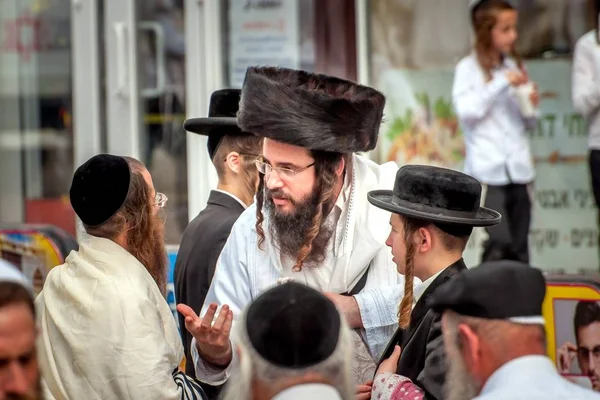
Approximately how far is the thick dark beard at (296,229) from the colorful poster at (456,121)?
4264 mm

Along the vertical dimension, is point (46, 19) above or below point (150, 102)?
above

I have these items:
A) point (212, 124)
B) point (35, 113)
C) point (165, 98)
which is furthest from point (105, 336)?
point (35, 113)

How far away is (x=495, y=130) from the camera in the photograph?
7.79m

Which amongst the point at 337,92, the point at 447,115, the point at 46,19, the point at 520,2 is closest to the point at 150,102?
the point at 46,19

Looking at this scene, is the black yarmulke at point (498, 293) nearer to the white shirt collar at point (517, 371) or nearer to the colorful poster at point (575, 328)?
the white shirt collar at point (517, 371)

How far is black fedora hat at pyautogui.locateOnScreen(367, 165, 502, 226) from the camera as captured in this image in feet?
13.3

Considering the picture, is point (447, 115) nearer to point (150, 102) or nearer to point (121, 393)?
point (150, 102)

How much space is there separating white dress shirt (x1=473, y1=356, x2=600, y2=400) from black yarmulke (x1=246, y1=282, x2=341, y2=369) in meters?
0.42

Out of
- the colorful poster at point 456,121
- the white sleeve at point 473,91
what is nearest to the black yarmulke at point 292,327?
the white sleeve at point 473,91

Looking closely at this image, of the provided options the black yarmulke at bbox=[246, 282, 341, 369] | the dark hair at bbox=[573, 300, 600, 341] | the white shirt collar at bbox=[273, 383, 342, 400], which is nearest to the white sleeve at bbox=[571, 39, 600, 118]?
the dark hair at bbox=[573, 300, 600, 341]

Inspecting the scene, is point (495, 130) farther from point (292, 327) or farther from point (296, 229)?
point (292, 327)

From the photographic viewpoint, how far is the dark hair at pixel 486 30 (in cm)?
772

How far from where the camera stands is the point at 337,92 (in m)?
4.45

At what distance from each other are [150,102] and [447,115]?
2363 millimetres
